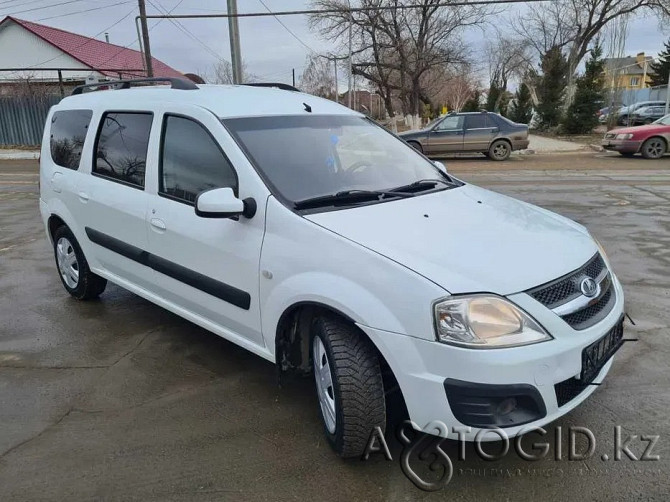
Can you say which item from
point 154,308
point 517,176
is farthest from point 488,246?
point 517,176

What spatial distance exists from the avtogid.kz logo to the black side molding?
43.9 inches

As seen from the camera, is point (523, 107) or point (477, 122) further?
point (523, 107)

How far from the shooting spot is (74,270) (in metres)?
5.02

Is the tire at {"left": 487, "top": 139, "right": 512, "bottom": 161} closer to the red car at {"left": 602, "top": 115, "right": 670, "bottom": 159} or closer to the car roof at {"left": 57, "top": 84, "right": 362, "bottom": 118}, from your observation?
the red car at {"left": 602, "top": 115, "right": 670, "bottom": 159}

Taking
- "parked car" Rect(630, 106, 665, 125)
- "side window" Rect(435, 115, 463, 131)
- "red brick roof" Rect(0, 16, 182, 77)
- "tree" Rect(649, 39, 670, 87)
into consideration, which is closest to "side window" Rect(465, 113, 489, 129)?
"side window" Rect(435, 115, 463, 131)

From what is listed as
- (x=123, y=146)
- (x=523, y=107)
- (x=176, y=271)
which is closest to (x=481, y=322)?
(x=176, y=271)

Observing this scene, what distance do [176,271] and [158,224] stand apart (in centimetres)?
35

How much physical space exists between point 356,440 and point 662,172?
1443 cm

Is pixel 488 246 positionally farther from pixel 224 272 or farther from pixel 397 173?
pixel 224 272

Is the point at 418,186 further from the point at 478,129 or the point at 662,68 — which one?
the point at 662,68

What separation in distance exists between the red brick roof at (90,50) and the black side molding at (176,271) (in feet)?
102

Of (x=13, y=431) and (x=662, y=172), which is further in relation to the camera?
(x=662, y=172)

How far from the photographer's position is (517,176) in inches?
547

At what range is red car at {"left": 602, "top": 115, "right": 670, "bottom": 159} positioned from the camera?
16.9 m
